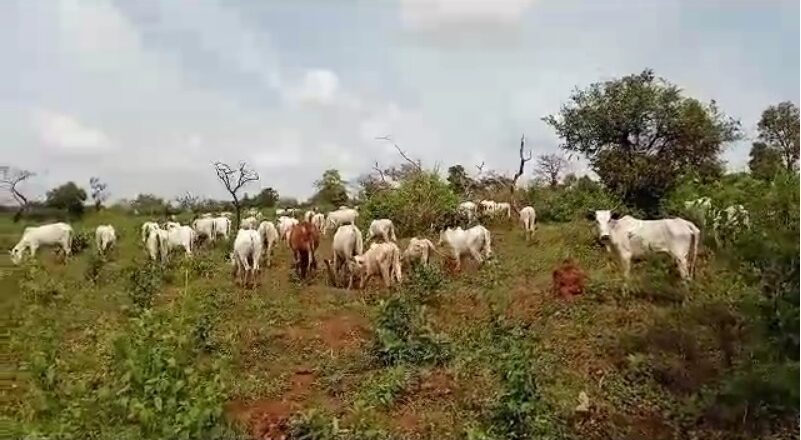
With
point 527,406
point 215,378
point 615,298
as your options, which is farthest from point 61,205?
point 615,298

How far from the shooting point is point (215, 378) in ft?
13.0

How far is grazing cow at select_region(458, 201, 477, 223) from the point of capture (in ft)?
57.5

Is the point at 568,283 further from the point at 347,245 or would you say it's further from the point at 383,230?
the point at 383,230

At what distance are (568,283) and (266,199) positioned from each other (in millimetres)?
14198

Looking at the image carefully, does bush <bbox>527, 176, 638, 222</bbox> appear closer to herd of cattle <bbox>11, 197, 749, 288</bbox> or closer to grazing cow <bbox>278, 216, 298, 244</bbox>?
herd of cattle <bbox>11, 197, 749, 288</bbox>

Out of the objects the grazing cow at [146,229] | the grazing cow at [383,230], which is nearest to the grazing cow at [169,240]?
the grazing cow at [146,229]

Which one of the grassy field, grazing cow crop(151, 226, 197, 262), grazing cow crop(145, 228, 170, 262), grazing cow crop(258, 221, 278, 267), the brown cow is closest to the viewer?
the grassy field

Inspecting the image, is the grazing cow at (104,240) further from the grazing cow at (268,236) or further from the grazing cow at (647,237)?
the grazing cow at (647,237)

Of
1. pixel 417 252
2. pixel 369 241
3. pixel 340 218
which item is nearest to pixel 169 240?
pixel 369 241

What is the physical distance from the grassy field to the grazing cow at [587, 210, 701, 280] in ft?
1.46

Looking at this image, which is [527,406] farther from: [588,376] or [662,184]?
[662,184]

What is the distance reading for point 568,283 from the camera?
886 cm

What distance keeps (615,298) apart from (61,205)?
18.3 ft

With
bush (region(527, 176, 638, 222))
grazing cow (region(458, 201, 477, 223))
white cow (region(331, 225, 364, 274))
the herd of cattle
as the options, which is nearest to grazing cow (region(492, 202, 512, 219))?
bush (region(527, 176, 638, 222))
